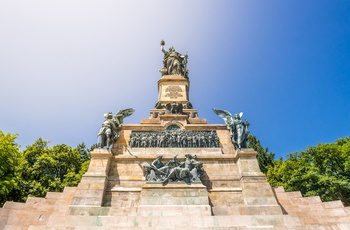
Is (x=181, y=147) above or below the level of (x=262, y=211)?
above

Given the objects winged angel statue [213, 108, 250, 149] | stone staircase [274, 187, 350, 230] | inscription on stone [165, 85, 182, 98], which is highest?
inscription on stone [165, 85, 182, 98]

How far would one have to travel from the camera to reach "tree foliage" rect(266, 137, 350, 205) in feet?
72.9

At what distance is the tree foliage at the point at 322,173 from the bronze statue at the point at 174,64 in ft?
50.6

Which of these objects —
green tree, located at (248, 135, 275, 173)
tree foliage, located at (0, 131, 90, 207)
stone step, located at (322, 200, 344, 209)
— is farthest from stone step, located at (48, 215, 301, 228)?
green tree, located at (248, 135, 275, 173)

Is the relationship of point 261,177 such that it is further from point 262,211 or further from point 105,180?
point 105,180

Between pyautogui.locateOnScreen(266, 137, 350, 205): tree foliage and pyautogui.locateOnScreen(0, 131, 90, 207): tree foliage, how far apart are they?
22130mm

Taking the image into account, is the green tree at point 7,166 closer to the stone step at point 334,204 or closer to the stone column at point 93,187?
the stone column at point 93,187

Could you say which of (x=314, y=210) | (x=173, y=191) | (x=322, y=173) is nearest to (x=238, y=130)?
(x=173, y=191)

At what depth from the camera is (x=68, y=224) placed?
10844 mm

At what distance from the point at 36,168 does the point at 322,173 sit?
2996 cm

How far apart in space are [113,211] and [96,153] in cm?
364

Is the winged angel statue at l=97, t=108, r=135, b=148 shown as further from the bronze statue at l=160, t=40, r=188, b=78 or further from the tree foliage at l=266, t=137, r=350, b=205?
the tree foliage at l=266, t=137, r=350, b=205

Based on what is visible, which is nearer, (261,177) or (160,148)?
(261,177)

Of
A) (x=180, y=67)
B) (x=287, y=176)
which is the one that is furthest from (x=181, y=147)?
(x=287, y=176)
